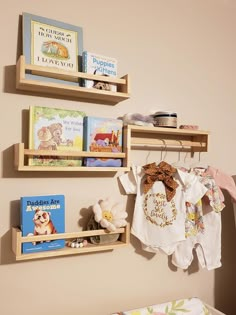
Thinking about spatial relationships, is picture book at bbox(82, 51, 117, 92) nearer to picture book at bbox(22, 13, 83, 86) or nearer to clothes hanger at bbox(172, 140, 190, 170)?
picture book at bbox(22, 13, 83, 86)

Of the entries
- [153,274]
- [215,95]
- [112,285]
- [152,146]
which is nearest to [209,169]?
[152,146]

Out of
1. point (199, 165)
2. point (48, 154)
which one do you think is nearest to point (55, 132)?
point (48, 154)

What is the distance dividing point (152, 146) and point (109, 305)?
75 cm

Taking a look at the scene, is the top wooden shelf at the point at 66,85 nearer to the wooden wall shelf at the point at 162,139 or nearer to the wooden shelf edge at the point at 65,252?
the wooden wall shelf at the point at 162,139

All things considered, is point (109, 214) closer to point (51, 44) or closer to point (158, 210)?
point (158, 210)

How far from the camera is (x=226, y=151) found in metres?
1.69

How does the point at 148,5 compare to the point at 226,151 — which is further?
the point at 226,151

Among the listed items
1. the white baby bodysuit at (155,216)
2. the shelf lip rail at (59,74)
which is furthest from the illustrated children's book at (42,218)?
the shelf lip rail at (59,74)

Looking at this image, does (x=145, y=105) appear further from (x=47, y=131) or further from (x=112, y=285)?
(x=112, y=285)

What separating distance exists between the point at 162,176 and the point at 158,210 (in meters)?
0.15

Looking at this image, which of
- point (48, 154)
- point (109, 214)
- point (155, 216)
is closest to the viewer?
point (48, 154)

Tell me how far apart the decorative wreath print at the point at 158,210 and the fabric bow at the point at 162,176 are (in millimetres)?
33

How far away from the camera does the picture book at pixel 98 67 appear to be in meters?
1.18

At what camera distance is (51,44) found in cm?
115
